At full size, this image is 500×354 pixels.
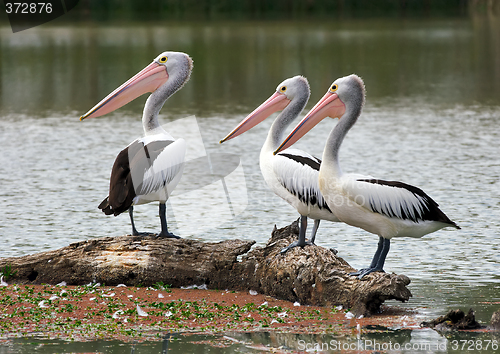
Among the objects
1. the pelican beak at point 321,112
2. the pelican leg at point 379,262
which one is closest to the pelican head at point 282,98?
the pelican beak at point 321,112

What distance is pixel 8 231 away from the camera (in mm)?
7941

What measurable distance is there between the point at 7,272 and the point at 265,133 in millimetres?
7865

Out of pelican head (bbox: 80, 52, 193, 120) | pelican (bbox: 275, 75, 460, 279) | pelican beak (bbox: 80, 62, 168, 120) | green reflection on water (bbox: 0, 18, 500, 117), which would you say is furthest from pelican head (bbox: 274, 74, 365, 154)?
green reflection on water (bbox: 0, 18, 500, 117)

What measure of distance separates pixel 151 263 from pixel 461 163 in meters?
6.27

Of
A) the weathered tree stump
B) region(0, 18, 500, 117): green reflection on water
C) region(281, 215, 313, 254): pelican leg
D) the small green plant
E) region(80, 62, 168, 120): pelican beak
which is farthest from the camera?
region(0, 18, 500, 117): green reflection on water

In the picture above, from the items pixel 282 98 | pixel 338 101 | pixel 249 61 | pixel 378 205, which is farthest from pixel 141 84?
pixel 249 61

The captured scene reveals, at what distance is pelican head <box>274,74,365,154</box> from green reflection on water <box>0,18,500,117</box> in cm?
965

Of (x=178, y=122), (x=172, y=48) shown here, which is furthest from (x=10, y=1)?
(x=178, y=122)

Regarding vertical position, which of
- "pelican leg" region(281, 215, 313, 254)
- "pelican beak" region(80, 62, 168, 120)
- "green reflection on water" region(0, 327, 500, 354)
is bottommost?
"green reflection on water" region(0, 327, 500, 354)

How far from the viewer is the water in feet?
24.1

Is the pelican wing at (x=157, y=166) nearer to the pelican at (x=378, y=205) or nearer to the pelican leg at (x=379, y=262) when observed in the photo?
the pelican at (x=378, y=205)

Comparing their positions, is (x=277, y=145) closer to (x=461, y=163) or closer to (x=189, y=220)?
(x=189, y=220)

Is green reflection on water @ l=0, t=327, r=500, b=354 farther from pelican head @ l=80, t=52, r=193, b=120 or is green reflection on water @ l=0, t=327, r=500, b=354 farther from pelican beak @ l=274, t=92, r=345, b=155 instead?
pelican head @ l=80, t=52, r=193, b=120

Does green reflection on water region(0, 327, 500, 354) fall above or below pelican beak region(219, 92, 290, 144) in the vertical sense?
below
